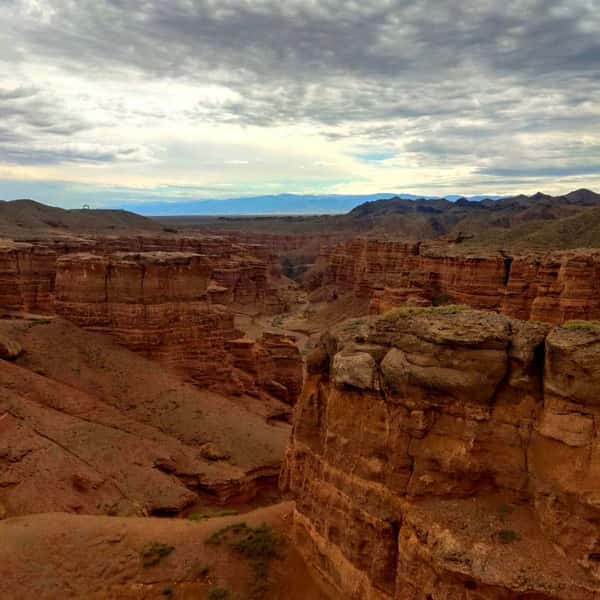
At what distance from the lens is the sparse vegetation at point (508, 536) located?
10.0 meters

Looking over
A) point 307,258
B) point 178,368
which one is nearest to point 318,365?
point 178,368

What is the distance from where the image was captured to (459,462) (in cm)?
1105

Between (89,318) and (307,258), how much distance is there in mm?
110105

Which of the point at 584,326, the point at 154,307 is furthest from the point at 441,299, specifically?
the point at 584,326

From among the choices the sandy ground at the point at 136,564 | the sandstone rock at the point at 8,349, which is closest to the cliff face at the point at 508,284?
the sandstone rock at the point at 8,349

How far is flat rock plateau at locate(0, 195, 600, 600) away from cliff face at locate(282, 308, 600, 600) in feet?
0.11

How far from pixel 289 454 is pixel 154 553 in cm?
403

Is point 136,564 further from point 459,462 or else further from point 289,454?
point 459,462

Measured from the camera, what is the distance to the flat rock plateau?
10062 millimetres

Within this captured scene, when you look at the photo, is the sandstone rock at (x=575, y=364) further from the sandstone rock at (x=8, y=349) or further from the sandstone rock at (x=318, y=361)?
the sandstone rock at (x=8, y=349)

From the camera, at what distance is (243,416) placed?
94.8 feet

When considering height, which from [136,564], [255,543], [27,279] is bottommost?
[136,564]

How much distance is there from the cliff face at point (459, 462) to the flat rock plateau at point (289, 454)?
0.11ft

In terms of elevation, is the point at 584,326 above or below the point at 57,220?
below
